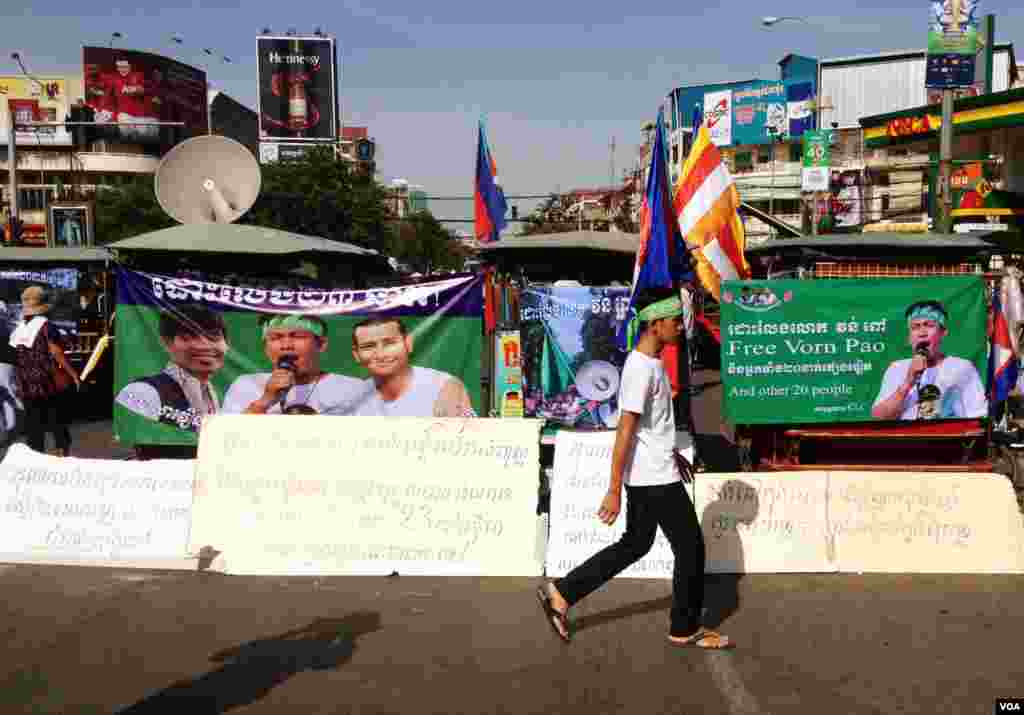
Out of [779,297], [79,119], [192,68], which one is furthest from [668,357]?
[192,68]

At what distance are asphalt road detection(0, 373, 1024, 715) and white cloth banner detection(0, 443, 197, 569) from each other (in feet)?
0.54

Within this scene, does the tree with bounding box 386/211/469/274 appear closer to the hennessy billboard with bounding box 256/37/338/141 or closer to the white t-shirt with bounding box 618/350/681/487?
the hennessy billboard with bounding box 256/37/338/141

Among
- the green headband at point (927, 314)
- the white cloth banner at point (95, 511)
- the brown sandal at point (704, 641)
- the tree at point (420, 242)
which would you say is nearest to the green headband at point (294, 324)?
the white cloth banner at point (95, 511)

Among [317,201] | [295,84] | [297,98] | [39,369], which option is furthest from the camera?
[295,84]

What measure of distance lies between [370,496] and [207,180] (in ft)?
26.5

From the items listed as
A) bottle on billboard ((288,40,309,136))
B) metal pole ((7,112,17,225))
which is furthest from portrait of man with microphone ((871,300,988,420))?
bottle on billboard ((288,40,309,136))

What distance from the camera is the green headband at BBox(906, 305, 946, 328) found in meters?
7.62

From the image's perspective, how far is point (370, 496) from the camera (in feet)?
20.6

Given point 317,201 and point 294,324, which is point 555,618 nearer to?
point 294,324

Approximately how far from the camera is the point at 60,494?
654 cm

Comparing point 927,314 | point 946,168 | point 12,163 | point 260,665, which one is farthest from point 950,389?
point 12,163

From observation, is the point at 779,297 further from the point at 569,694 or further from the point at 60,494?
the point at 60,494

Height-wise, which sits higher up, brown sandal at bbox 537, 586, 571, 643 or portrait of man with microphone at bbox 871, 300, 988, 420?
portrait of man with microphone at bbox 871, 300, 988, 420

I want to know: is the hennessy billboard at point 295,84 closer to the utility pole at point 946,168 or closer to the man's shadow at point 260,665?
the utility pole at point 946,168
